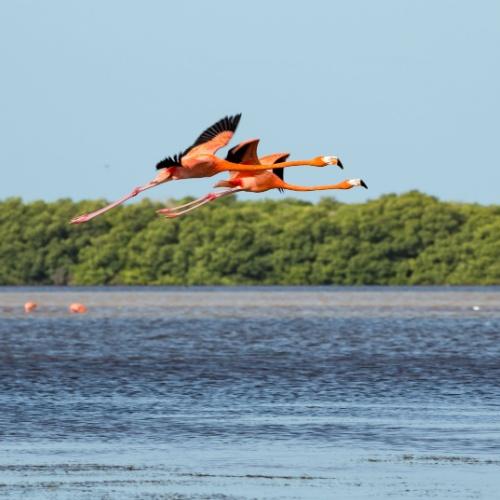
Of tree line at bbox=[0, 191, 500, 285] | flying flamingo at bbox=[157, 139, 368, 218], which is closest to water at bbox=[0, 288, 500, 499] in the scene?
flying flamingo at bbox=[157, 139, 368, 218]

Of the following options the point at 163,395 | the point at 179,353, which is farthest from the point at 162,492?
the point at 179,353

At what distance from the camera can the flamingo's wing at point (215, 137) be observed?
19.8m

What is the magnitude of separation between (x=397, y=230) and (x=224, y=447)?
128 meters

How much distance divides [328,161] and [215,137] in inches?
66.5

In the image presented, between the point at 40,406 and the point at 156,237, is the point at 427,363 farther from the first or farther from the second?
the point at 156,237

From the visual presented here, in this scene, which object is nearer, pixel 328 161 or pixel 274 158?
pixel 328 161

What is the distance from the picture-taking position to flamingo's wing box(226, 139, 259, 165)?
67.1ft

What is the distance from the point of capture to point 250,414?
1182 inches

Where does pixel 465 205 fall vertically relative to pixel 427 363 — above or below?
above

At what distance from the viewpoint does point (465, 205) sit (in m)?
156

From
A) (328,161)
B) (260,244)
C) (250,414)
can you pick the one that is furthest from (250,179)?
(260,244)

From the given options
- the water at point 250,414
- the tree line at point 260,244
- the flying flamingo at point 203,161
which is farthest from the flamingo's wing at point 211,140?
the tree line at point 260,244

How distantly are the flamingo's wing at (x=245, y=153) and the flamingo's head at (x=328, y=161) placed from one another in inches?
53.0

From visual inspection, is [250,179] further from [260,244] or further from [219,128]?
[260,244]
